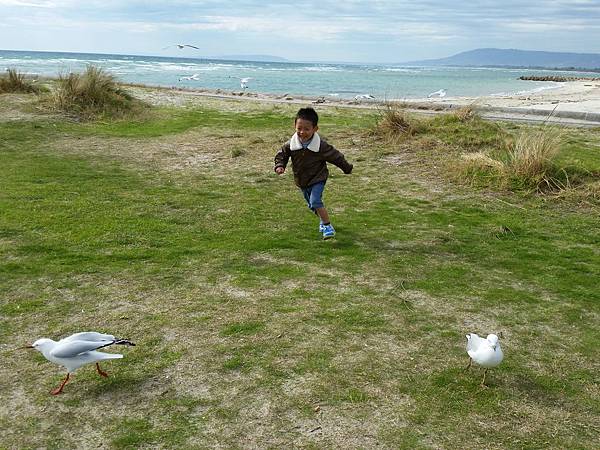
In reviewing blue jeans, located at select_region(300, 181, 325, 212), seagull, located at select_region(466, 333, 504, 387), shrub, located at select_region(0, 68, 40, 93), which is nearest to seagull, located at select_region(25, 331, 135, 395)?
seagull, located at select_region(466, 333, 504, 387)

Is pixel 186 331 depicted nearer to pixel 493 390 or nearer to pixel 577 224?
pixel 493 390

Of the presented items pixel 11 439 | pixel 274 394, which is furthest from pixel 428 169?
pixel 11 439

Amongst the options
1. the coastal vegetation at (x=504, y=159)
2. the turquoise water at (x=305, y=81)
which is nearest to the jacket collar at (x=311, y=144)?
the coastal vegetation at (x=504, y=159)

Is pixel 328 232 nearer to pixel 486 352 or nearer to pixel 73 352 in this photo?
pixel 486 352

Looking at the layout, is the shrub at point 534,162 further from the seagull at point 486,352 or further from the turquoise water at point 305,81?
the turquoise water at point 305,81

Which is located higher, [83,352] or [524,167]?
[524,167]

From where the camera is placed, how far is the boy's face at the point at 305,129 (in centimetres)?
612

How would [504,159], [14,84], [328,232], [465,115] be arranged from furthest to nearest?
[14,84], [465,115], [504,159], [328,232]

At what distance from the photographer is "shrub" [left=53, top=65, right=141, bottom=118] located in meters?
13.6

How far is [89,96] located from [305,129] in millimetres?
9561

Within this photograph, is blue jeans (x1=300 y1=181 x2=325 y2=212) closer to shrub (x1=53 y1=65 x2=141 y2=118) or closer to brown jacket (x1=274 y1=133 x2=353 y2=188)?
brown jacket (x1=274 y1=133 x2=353 y2=188)

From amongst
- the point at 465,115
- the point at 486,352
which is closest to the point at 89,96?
the point at 465,115

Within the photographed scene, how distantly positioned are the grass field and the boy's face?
96 cm

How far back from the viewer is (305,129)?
617 cm
